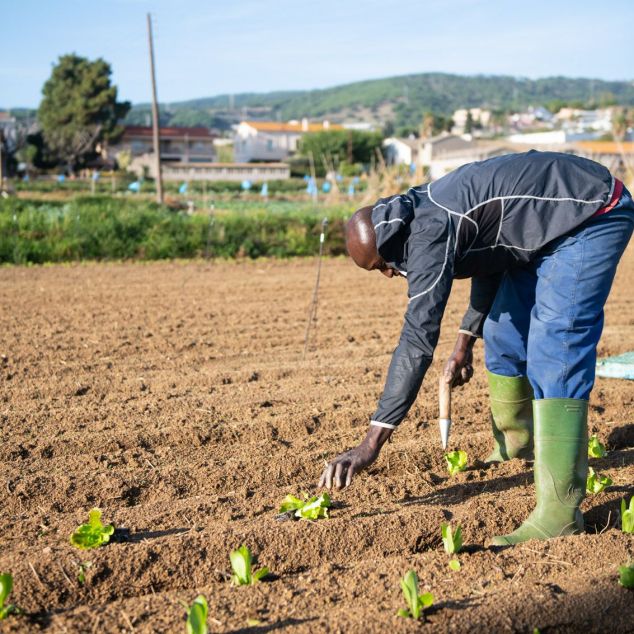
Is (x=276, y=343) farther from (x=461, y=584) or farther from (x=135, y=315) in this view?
(x=461, y=584)

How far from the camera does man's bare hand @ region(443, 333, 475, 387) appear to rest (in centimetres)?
404

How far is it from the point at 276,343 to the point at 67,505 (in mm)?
3933


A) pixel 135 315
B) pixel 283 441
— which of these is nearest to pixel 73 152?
pixel 135 315

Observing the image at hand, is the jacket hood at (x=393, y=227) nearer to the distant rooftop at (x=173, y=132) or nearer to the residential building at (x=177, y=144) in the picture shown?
the residential building at (x=177, y=144)

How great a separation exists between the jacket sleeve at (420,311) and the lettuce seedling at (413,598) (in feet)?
2.23

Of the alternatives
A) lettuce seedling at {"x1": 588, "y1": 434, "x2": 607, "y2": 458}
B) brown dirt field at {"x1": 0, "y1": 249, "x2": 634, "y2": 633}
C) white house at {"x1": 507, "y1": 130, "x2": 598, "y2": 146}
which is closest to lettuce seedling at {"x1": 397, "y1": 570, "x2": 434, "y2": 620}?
brown dirt field at {"x1": 0, "y1": 249, "x2": 634, "y2": 633}

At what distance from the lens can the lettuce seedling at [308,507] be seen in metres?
3.56

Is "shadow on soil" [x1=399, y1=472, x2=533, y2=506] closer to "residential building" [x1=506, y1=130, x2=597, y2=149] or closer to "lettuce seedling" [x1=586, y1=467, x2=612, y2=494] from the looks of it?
"lettuce seedling" [x1=586, y1=467, x2=612, y2=494]

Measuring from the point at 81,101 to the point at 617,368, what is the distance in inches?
3237

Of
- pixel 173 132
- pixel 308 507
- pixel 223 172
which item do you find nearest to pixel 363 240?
pixel 308 507

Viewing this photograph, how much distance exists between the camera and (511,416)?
14.2 ft

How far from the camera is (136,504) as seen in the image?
4031 millimetres

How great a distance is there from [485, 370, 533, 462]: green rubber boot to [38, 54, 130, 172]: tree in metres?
78.5

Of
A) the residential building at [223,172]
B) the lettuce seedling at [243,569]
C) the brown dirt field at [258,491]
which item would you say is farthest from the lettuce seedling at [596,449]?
the residential building at [223,172]
